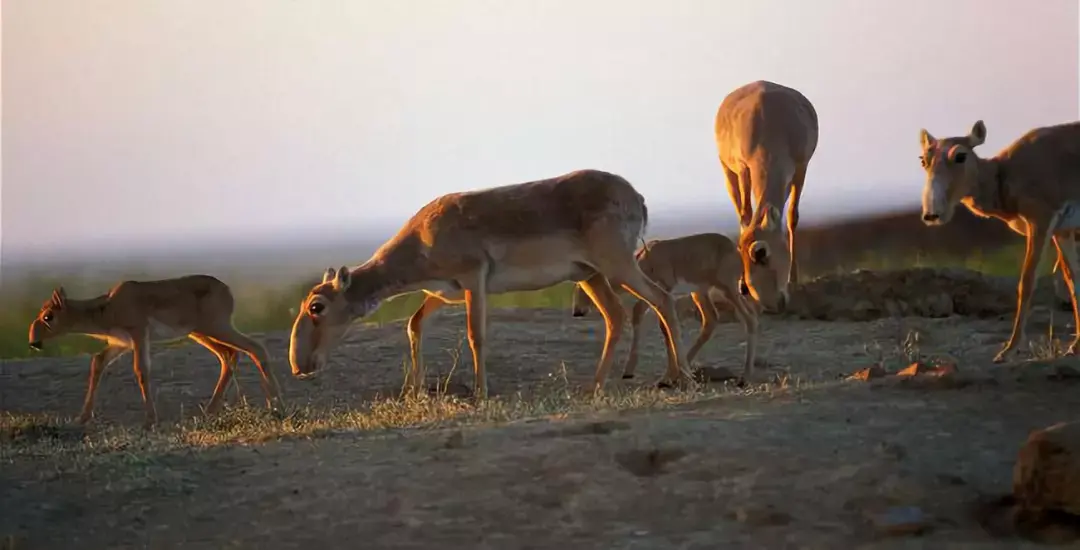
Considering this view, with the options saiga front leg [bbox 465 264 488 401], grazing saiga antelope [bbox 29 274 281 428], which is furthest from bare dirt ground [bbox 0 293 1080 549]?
grazing saiga antelope [bbox 29 274 281 428]

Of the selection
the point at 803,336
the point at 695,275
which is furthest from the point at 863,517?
the point at 803,336

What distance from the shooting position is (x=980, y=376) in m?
6.01

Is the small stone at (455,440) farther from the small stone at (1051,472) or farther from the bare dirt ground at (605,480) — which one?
the small stone at (1051,472)

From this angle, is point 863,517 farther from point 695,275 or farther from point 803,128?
point 803,128

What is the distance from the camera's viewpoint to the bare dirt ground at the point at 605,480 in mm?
3949

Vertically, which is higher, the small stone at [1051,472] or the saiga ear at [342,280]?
the saiga ear at [342,280]

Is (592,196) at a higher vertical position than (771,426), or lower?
higher

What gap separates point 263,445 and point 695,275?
212 inches

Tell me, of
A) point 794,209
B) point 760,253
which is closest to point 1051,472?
point 760,253

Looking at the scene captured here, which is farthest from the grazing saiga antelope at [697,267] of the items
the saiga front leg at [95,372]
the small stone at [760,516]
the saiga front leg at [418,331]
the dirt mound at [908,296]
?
the small stone at [760,516]

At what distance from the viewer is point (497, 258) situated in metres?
9.01

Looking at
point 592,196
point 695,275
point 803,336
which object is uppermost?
point 592,196

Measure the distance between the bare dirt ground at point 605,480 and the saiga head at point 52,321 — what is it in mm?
4952

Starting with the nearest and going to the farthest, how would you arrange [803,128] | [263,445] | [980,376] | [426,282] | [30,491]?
[30,491] → [263,445] → [980,376] → [426,282] → [803,128]
